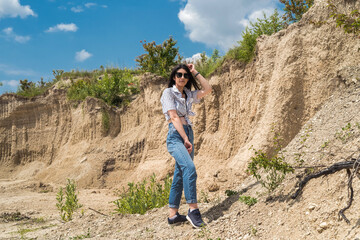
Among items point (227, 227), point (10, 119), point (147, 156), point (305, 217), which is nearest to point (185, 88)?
point (227, 227)

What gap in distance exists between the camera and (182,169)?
4598 mm

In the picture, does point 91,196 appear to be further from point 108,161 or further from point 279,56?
point 279,56

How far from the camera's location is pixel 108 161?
43.9ft

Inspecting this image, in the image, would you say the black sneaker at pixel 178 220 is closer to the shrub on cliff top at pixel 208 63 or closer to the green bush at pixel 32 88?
the shrub on cliff top at pixel 208 63

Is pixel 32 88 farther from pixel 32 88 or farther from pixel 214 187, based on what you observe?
pixel 214 187

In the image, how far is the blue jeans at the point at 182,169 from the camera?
452cm

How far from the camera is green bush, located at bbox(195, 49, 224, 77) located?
34.3 ft

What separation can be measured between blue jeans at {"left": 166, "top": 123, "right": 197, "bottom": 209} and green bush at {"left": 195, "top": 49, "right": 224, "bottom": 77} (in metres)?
5.78

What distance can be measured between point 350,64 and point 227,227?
15.5 feet

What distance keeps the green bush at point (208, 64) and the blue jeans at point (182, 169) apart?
5.78 meters

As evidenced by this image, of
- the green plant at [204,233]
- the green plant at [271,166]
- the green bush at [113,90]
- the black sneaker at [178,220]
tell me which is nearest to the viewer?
the green plant at [204,233]

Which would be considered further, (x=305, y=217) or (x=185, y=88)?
(x=185, y=88)

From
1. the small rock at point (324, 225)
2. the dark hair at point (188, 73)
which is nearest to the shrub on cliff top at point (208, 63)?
the dark hair at point (188, 73)

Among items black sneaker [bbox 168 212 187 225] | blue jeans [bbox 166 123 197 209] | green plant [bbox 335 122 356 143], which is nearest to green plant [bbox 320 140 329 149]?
green plant [bbox 335 122 356 143]
